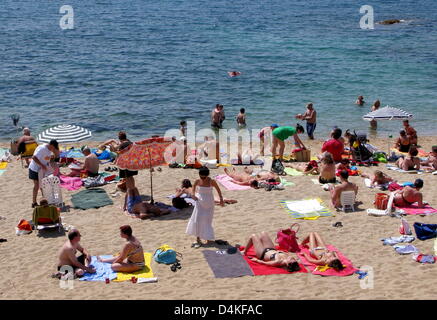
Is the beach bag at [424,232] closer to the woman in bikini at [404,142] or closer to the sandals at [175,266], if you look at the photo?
the sandals at [175,266]

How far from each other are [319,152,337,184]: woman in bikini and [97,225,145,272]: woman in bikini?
19.8 ft

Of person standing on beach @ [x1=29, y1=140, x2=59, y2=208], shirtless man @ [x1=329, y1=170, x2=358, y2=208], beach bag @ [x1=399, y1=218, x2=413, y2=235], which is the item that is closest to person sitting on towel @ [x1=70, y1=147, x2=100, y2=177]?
person standing on beach @ [x1=29, y1=140, x2=59, y2=208]

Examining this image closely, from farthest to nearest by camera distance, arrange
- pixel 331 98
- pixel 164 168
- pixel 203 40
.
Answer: pixel 203 40, pixel 331 98, pixel 164 168

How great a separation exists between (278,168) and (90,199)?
4909 mm

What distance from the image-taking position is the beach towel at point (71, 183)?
1465cm

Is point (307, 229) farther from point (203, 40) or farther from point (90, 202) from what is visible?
point (203, 40)

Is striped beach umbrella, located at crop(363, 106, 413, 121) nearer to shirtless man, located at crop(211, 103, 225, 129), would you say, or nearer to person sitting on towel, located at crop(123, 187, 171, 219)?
shirtless man, located at crop(211, 103, 225, 129)

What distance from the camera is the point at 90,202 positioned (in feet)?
44.5

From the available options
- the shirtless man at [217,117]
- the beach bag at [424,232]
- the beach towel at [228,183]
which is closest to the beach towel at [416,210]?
the beach bag at [424,232]

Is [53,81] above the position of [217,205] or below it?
above

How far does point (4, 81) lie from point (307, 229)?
80.3ft

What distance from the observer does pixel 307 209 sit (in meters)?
12.7

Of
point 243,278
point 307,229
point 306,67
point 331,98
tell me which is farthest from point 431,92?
point 243,278

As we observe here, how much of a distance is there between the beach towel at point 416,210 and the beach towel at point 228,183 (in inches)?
147
